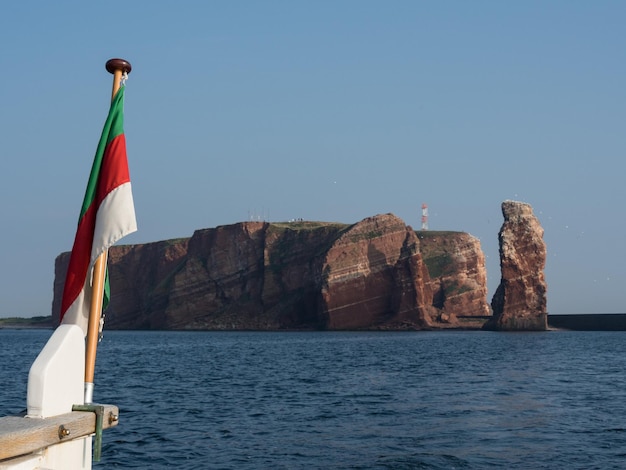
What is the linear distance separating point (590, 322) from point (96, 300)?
201562 millimetres

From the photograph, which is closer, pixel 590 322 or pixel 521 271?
pixel 521 271

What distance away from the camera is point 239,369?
191 feet

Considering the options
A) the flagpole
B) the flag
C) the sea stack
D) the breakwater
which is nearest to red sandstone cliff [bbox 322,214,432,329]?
the sea stack

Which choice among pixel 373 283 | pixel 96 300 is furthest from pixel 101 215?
pixel 373 283

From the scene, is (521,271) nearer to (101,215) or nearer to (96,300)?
(101,215)

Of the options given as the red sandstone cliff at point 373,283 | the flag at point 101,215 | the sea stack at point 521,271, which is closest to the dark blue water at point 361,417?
the flag at point 101,215

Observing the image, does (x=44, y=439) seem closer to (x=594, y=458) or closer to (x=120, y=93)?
(x=120, y=93)

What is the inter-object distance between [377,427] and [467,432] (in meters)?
3.35

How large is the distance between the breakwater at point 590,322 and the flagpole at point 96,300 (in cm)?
19424

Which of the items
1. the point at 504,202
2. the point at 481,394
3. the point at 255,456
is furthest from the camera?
the point at 504,202

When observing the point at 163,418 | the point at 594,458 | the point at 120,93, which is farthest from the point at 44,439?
the point at 163,418

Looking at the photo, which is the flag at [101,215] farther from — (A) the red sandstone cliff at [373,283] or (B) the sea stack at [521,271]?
(A) the red sandstone cliff at [373,283]

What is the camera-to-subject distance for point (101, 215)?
8.70 m

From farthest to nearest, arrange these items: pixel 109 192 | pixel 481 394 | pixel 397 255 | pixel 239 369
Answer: pixel 397 255 < pixel 239 369 < pixel 481 394 < pixel 109 192
